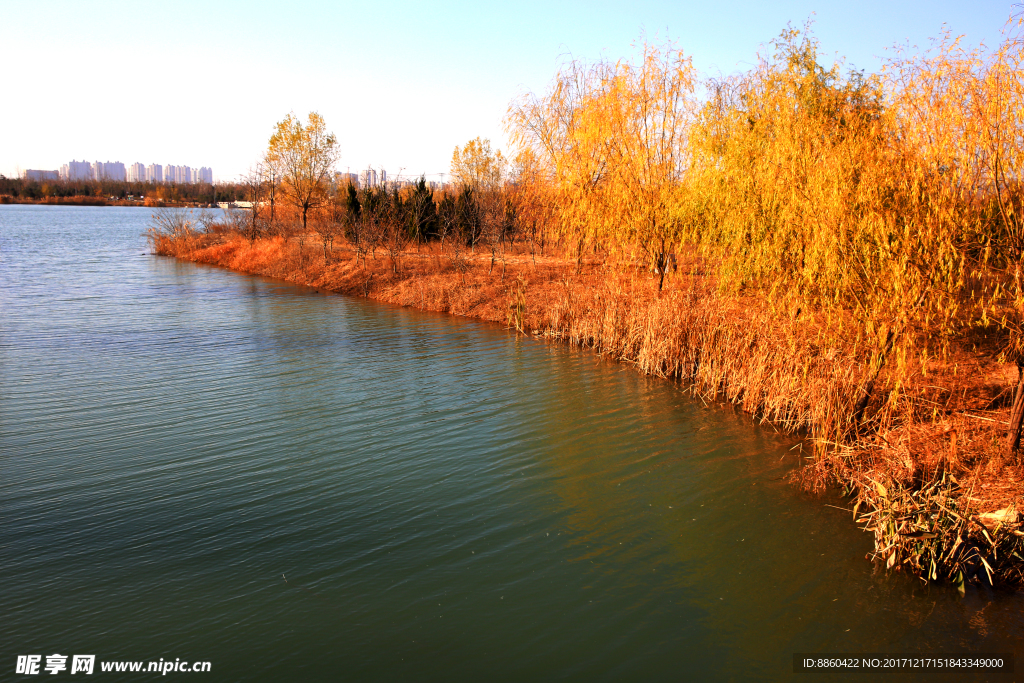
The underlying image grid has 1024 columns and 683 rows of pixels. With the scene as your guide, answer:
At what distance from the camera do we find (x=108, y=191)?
12781 cm

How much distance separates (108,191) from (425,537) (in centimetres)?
14902

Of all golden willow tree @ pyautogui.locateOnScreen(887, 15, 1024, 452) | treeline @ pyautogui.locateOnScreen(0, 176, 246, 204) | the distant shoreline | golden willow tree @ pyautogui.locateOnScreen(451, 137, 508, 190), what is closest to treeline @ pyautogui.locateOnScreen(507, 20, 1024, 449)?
golden willow tree @ pyautogui.locateOnScreen(887, 15, 1024, 452)

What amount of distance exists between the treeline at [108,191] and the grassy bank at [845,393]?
105285 millimetres

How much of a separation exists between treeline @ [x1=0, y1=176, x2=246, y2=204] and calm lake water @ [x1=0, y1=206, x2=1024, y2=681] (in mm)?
107336

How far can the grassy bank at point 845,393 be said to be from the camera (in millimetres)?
6344

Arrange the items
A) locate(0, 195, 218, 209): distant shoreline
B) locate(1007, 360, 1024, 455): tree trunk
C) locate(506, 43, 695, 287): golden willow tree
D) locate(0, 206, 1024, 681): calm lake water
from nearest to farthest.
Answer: locate(0, 206, 1024, 681): calm lake water, locate(1007, 360, 1024, 455): tree trunk, locate(506, 43, 695, 287): golden willow tree, locate(0, 195, 218, 209): distant shoreline

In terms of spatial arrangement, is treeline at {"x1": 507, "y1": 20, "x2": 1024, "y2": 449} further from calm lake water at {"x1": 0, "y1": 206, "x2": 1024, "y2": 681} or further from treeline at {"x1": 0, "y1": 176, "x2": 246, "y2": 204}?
treeline at {"x1": 0, "y1": 176, "x2": 246, "y2": 204}

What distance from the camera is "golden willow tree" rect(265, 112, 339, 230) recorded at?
37719 mm

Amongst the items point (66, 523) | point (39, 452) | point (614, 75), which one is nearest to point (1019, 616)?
point (66, 523)

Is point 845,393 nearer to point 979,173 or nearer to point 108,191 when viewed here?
point 979,173

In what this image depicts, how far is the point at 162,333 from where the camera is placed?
17.8 metres

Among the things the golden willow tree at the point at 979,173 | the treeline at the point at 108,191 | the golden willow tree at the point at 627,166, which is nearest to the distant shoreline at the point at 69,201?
the treeline at the point at 108,191

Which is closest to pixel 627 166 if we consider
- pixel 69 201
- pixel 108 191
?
pixel 69 201

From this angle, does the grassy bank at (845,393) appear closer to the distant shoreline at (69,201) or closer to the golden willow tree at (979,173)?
the golden willow tree at (979,173)
